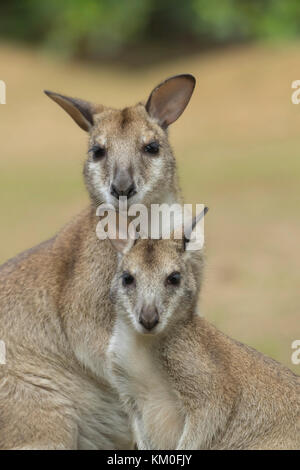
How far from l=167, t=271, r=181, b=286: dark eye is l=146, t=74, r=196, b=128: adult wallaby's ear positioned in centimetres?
149

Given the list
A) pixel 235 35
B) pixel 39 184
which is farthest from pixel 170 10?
pixel 39 184

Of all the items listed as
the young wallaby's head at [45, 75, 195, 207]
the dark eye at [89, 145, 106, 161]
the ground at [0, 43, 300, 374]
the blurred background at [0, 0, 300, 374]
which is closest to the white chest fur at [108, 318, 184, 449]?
the young wallaby's head at [45, 75, 195, 207]

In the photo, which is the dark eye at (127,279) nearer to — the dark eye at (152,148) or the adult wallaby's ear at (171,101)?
the dark eye at (152,148)

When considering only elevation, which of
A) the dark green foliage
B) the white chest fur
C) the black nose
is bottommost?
the white chest fur

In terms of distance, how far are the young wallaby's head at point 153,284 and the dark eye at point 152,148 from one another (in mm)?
782

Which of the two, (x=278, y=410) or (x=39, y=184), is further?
(x=39, y=184)

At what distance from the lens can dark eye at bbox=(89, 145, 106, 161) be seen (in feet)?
21.7

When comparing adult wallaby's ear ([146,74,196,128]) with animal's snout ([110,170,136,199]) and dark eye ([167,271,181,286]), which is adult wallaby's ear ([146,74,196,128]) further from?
dark eye ([167,271,181,286])

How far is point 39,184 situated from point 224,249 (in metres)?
5.37

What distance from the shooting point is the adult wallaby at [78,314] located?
6.40 meters

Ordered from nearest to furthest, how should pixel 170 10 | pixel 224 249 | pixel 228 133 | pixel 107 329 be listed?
1. pixel 107 329
2. pixel 224 249
3. pixel 228 133
4. pixel 170 10
